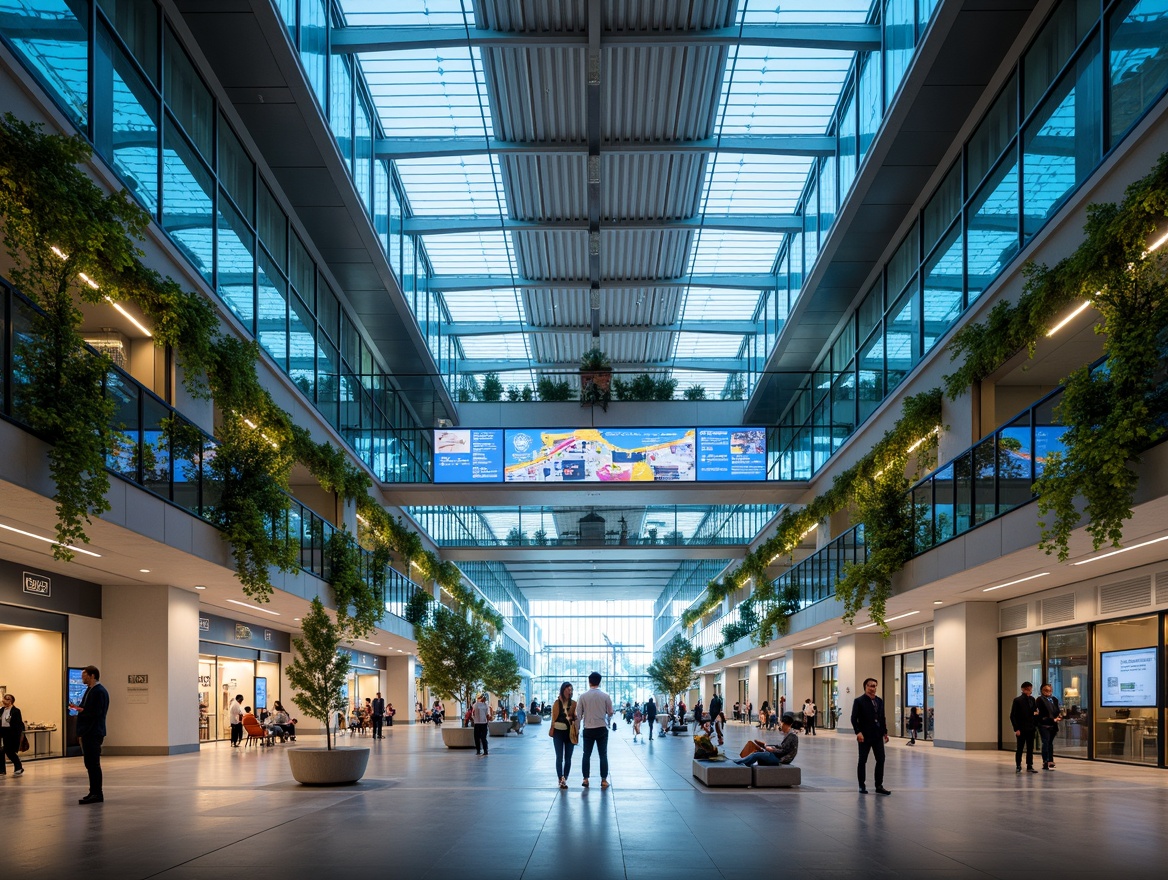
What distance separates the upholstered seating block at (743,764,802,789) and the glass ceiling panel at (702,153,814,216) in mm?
18957

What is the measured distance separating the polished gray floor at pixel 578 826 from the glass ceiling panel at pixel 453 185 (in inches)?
728

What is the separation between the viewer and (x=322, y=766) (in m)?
16.7

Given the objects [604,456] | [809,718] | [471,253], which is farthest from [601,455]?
[809,718]

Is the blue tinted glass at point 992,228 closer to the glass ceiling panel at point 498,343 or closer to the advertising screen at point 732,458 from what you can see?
the advertising screen at point 732,458

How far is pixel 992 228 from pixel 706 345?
27.5m

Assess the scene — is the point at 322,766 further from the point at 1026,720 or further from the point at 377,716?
the point at 377,716

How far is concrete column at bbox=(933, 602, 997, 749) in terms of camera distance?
2514cm

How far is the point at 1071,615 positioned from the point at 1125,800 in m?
8.97

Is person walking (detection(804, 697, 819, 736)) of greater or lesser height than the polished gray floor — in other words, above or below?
below

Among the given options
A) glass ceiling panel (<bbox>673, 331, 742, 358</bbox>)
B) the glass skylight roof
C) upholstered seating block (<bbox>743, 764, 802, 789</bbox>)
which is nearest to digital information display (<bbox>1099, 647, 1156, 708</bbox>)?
upholstered seating block (<bbox>743, 764, 802, 789</bbox>)

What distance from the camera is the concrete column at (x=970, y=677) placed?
25141 millimetres

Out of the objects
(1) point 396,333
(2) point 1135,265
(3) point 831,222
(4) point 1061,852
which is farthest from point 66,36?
(1) point 396,333

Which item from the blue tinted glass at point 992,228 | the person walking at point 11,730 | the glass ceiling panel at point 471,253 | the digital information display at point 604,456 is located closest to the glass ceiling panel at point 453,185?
the glass ceiling panel at point 471,253

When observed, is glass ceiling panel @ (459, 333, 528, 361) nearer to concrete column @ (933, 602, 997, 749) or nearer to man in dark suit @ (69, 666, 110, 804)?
concrete column @ (933, 602, 997, 749)
